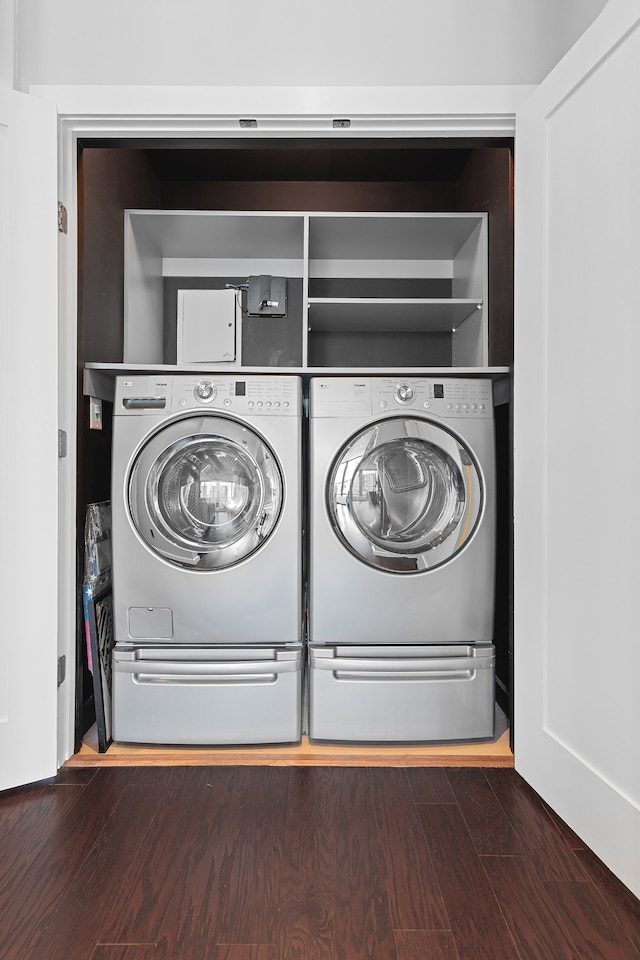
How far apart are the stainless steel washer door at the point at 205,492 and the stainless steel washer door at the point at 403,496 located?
0.76 ft

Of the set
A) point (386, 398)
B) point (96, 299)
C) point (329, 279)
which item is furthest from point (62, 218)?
point (329, 279)

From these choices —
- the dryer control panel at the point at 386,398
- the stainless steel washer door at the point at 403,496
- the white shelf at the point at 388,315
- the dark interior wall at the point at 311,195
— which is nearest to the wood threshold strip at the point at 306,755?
the stainless steel washer door at the point at 403,496

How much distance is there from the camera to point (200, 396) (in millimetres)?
1948

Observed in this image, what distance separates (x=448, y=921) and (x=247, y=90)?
84.2 inches

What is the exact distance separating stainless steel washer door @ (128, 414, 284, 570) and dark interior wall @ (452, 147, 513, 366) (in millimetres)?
914

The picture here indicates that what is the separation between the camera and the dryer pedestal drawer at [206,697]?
6.25ft

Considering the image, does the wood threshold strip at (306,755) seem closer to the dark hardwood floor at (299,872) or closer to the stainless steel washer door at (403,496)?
the dark hardwood floor at (299,872)

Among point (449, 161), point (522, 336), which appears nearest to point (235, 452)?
point (522, 336)

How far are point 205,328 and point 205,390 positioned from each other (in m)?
0.77

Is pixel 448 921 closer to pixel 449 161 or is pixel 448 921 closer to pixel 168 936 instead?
pixel 168 936

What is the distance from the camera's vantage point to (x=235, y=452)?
1.97m

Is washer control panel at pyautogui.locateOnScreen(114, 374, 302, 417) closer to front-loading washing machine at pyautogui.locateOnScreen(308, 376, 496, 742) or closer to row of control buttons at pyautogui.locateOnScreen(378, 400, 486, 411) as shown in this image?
front-loading washing machine at pyautogui.locateOnScreen(308, 376, 496, 742)

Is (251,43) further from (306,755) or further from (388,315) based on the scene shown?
(306,755)

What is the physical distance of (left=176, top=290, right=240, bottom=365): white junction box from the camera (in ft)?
8.54
